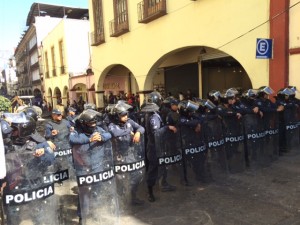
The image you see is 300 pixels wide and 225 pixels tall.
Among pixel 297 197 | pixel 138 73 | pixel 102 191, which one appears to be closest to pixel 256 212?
pixel 297 197

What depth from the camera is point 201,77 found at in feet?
46.0

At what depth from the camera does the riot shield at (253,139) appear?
20.4ft

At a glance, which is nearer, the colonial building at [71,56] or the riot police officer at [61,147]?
the riot police officer at [61,147]

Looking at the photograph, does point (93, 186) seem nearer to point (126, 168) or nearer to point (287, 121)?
point (126, 168)

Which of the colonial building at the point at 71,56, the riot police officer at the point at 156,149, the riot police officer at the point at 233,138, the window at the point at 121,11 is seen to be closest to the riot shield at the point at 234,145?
the riot police officer at the point at 233,138

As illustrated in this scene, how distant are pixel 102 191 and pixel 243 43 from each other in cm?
665

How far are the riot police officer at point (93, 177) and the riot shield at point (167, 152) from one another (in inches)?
49.2

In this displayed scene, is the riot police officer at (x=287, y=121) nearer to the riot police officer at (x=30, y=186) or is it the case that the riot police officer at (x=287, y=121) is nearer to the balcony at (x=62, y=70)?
the riot police officer at (x=30, y=186)

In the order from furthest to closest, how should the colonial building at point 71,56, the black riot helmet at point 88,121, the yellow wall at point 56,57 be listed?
the yellow wall at point 56,57
the colonial building at point 71,56
the black riot helmet at point 88,121

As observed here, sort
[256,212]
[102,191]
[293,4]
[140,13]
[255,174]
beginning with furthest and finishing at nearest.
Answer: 1. [140,13]
2. [293,4]
3. [255,174]
4. [256,212]
5. [102,191]

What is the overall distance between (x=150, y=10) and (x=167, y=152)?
8.51 m

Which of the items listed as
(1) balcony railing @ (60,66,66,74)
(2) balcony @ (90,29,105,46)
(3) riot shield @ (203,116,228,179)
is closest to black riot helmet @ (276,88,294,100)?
(3) riot shield @ (203,116,228,179)

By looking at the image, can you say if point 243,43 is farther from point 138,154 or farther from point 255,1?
point 138,154

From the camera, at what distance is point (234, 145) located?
6.12 meters
